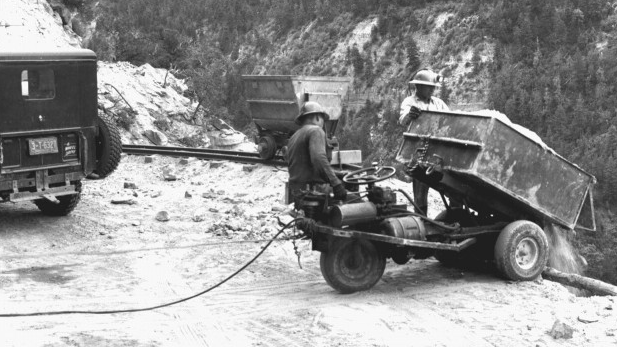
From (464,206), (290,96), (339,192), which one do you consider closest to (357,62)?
(290,96)

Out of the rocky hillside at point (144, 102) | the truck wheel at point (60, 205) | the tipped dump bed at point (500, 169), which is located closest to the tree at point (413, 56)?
the rocky hillside at point (144, 102)

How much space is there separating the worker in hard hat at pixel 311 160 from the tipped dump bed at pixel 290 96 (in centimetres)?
712

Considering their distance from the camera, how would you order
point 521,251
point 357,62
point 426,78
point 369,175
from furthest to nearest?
1. point 357,62
2. point 426,78
3. point 521,251
4. point 369,175

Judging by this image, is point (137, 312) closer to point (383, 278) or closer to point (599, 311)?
point (383, 278)

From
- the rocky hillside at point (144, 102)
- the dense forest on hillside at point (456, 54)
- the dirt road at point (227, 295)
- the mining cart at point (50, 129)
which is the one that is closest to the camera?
the dirt road at point (227, 295)

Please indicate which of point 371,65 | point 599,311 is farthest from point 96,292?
point 371,65

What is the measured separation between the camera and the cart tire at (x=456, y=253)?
9.39m

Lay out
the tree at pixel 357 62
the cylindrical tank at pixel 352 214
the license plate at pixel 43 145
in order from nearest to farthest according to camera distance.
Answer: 1. the cylindrical tank at pixel 352 214
2. the license plate at pixel 43 145
3. the tree at pixel 357 62

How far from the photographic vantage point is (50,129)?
35.9 feet

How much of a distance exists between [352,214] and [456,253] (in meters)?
1.94

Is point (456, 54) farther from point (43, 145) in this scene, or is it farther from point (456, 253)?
point (456, 253)

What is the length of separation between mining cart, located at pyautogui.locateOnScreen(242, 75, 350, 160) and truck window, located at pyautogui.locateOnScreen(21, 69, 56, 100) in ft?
19.4

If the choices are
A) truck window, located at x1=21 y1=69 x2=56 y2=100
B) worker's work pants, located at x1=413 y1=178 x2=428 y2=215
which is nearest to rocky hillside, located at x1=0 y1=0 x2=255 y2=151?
truck window, located at x1=21 y1=69 x2=56 y2=100

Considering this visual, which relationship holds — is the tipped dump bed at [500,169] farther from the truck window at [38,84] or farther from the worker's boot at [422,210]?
the truck window at [38,84]
